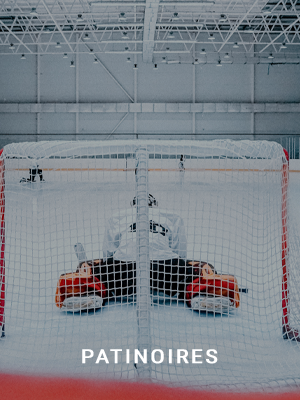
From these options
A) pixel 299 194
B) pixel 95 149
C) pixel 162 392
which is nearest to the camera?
pixel 162 392

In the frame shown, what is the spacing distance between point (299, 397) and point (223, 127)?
19.9 metres

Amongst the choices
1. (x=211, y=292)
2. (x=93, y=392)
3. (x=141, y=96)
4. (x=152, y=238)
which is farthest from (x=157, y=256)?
(x=141, y=96)

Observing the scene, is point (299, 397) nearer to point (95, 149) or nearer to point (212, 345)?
point (212, 345)

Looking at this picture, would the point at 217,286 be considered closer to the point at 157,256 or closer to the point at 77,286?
the point at 157,256

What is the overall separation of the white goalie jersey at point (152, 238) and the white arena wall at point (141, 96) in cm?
1698

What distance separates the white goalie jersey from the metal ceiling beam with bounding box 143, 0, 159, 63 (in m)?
10.4

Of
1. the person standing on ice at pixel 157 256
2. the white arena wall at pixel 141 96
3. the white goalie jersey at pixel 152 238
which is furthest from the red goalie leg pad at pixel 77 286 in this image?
the white arena wall at pixel 141 96

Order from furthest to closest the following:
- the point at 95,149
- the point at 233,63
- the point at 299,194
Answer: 1. the point at 233,63
2. the point at 299,194
3. the point at 95,149

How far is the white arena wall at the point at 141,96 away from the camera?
20.9 metres

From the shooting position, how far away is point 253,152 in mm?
2973

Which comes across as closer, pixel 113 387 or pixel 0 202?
pixel 113 387

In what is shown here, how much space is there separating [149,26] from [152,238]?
46.1 feet

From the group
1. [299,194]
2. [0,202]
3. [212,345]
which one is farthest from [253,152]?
[299,194]

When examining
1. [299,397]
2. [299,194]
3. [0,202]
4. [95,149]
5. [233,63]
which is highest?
[233,63]
